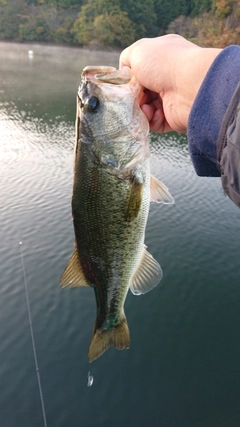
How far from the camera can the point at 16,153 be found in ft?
81.8

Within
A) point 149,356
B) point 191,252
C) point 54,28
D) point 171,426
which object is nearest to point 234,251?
point 191,252

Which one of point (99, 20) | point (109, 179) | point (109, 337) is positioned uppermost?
point (109, 179)

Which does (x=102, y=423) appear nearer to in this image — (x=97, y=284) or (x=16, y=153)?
(x=97, y=284)

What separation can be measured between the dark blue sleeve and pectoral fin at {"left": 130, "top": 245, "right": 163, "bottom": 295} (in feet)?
3.01

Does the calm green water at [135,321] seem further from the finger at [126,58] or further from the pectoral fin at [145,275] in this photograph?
the finger at [126,58]

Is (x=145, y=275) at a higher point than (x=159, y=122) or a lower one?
lower

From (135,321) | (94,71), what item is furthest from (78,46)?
(94,71)

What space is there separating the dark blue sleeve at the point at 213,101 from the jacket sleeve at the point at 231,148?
155mm

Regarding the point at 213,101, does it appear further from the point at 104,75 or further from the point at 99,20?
the point at 99,20

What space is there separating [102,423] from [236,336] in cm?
561

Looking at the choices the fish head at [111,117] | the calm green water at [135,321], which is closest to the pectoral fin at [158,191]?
the fish head at [111,117]

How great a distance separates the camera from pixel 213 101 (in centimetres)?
178

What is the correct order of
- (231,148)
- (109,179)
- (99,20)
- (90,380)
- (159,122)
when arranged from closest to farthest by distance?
(231,148), (109,179), (159,122), (90,380), (99,20)

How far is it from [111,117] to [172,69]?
1.73ft
